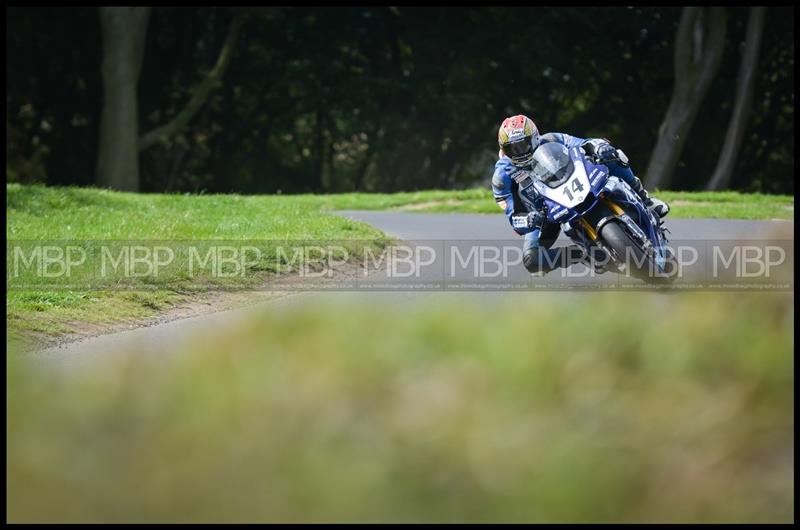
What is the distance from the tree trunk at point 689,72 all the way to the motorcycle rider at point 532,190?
2161cm

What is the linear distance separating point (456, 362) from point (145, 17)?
1210 inches

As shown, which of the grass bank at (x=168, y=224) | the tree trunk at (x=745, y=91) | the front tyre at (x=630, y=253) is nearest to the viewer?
the front tyre at (x=630, y=253)

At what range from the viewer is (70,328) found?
9906mm

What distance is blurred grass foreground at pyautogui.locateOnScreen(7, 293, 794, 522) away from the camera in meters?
3.04

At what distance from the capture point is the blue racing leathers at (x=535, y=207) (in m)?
10.7

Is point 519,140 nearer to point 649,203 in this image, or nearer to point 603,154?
point 603,154

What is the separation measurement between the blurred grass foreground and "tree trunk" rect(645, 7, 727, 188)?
2907 centimetres

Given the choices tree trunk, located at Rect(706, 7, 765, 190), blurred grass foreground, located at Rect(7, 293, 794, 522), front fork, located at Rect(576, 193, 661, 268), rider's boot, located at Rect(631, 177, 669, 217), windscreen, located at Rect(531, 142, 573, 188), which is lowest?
blurred grass foreground, located at Rect(7, 293, 794, 522)

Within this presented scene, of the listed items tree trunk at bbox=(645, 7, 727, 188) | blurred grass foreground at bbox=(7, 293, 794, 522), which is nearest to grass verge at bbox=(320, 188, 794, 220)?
tree trunk at bbox=(645, 7, 727, 188)

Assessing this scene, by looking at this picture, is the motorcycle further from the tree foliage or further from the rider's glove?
the tree foliage

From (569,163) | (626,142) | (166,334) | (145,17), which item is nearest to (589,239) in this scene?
(569,163)

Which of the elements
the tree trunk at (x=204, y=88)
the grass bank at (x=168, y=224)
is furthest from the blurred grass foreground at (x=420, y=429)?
the tree trunk at (x=204, y=88)

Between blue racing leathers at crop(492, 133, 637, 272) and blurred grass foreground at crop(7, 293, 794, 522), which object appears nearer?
blurred grass foreground at crop(7, 293, 794, 522)

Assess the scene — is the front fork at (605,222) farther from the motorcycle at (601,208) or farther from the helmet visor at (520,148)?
the helmet visor at (520,148)
